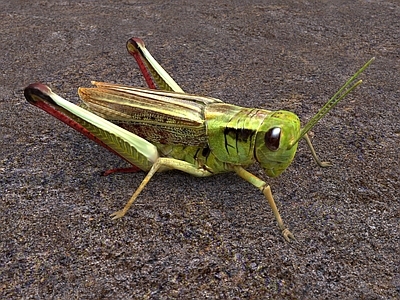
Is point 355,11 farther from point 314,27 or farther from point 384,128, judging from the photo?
point 384,128

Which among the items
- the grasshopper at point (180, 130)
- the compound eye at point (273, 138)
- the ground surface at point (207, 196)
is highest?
the compound eye at point (273, 138)

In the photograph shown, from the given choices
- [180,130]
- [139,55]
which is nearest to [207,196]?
[180,130]

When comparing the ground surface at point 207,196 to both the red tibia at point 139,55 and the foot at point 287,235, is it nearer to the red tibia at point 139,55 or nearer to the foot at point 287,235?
the foot at point 287,235

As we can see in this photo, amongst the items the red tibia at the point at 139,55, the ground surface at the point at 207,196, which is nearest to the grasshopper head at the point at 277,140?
the ground surface at the point at 207,196

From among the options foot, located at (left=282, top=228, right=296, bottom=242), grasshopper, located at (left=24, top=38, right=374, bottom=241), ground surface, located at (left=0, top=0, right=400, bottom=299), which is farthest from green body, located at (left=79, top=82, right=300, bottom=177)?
foot, located at (left=282, top=228, right=296, bottom=242)

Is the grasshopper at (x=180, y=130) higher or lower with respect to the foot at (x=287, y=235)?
higher

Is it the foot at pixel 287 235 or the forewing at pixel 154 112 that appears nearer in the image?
the foot at pixel 287 235

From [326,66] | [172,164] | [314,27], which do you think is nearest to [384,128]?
[326,66]

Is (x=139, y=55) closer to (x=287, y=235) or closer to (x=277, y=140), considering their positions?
(x=277, y=140)
